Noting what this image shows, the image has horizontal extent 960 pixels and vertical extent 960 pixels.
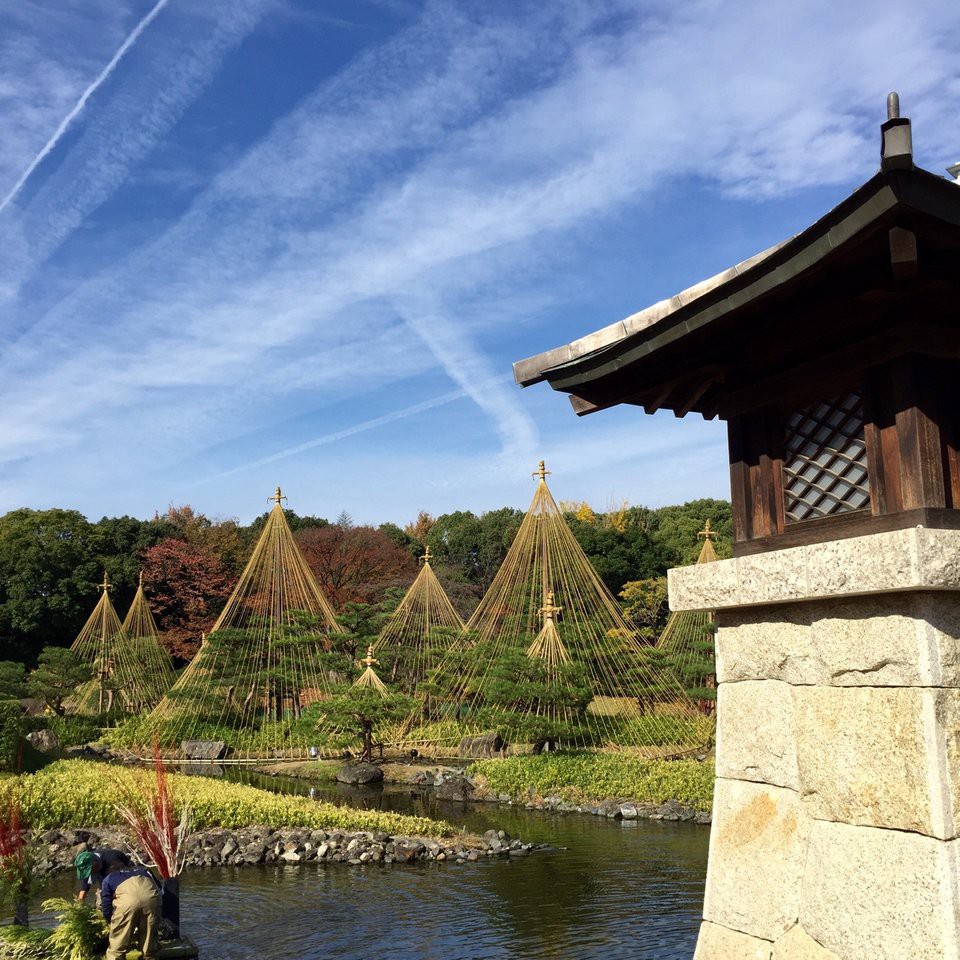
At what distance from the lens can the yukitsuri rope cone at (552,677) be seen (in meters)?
16.4

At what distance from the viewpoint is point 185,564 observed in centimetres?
3331

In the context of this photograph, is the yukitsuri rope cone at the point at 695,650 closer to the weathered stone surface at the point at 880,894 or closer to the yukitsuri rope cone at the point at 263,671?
the yukitsuri rope cone at the point at 263,671

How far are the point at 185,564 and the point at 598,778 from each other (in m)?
23.0

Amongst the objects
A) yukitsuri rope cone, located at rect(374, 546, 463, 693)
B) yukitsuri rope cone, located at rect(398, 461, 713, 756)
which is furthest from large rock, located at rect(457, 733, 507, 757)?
yukitsuri rope cone, located at rect(374, 546, 463, 693)

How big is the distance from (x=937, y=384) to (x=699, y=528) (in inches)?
1226

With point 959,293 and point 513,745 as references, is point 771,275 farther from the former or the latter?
point 513,745

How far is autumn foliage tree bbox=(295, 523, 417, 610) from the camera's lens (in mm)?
32969

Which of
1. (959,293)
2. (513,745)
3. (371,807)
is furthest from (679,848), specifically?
(959,293)

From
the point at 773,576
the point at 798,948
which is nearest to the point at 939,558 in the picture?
the point at 773,576

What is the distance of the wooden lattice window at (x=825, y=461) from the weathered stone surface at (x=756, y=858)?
121 cm

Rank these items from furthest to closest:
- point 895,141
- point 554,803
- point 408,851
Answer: point 554,803
point 408,851
point 895,141

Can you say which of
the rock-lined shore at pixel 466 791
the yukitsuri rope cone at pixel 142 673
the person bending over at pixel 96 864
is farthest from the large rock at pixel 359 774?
the person bending over at pixel 96 864

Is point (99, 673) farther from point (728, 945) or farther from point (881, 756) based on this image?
point (881, 756)

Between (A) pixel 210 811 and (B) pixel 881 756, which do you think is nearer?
(B) pixel 881 756
